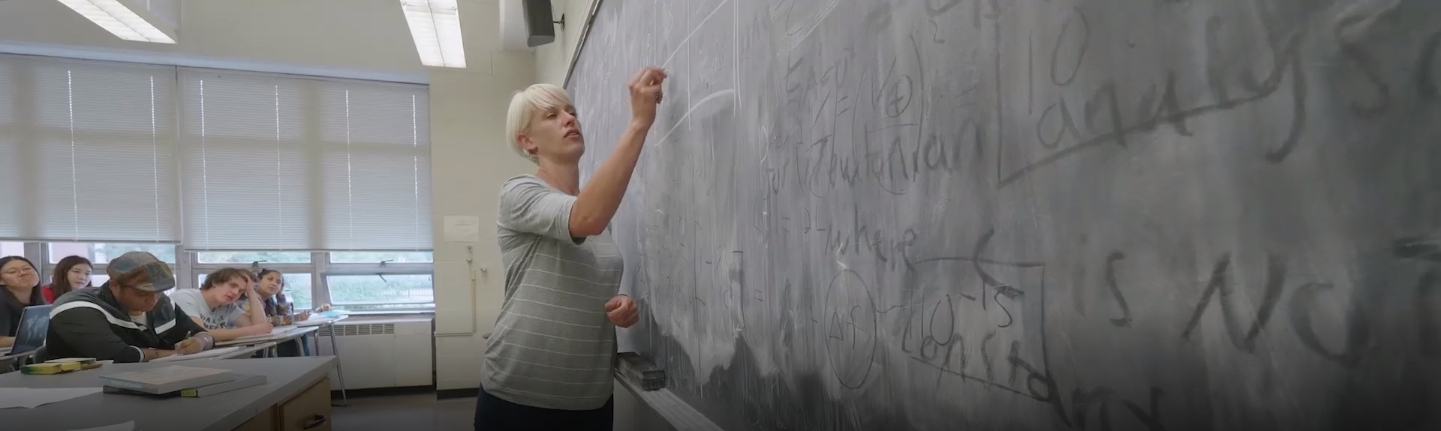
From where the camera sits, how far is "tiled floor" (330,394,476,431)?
4.74 metres

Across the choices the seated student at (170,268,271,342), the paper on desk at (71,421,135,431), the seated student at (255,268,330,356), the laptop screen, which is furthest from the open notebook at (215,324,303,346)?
the paper on desk at (71,421,135,431)

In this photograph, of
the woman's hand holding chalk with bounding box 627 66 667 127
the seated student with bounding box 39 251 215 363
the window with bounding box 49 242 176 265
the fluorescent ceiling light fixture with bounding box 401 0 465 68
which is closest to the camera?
the woman's hand holding chalk with bounding box 627 66 667 127

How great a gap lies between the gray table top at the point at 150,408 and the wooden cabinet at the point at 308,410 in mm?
35

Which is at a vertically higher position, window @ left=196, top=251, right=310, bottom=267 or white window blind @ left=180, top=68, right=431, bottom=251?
white window blind @ left=180, top=68, right=431, bottom=251

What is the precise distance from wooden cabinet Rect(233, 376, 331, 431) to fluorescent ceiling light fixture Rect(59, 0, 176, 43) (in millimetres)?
2815

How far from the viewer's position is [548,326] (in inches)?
54.4

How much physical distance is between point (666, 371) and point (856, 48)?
104 centimetres

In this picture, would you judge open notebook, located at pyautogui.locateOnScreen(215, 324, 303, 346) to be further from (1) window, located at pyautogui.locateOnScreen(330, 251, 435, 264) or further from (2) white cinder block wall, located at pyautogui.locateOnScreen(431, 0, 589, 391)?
(1) window, located at pyautogui.locateOnScreen(330, 251, 435, 264)

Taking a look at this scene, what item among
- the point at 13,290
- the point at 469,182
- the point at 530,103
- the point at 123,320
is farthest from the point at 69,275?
the point at 530,103

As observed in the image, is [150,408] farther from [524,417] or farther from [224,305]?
[224,305]

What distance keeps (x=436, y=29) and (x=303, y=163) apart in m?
2.63

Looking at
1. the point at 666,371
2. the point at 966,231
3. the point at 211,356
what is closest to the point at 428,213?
the point at 211,356

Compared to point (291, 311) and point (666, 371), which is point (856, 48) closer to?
point (666, 371)

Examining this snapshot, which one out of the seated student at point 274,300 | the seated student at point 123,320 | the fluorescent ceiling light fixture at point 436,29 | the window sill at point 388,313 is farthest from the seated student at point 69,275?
the fluorescent ceiling light fixture at point 436,29
